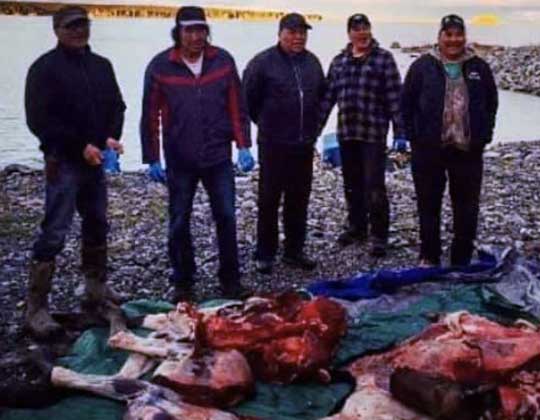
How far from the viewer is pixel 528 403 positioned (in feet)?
13.4

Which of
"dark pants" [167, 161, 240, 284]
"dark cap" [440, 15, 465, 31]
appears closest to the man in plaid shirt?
"dark cap" [440, 15, 465, 31]

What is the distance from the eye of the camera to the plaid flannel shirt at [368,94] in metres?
7.78

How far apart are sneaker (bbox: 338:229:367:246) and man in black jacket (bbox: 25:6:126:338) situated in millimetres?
3072

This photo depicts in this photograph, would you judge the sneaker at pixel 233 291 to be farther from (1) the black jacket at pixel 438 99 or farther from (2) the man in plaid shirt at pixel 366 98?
(1) the black jacket at pixel 438 99

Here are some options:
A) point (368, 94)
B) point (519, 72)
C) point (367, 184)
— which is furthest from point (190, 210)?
point (519, 72)

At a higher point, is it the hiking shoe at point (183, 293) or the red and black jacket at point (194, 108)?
the red and black jacket at point (194, 108)

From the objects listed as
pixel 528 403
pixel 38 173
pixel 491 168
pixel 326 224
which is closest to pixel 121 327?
pixel 528 403

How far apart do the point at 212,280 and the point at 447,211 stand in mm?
3779

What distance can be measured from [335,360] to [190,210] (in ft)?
7.12

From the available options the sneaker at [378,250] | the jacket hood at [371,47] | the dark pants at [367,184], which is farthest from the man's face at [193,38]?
the sneaker at [378,250]

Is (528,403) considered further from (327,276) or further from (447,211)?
(447,211)

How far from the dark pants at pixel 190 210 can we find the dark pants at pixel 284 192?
0.89 meters

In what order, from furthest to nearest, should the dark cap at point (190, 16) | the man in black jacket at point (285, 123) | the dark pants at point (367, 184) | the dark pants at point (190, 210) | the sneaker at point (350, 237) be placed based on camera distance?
1. the sneaker at point (350, 237)
2. the dark pants at point (367, 184)
3. the man in black jacket at point (285, 123)
4. the dark pants at point (190, 210)
5. the dark cap at point (190, 16)

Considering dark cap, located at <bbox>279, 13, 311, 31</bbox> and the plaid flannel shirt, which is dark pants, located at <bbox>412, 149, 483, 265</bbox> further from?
dark cap, located at <bbox>279, 13, 311, 31</bbox>
